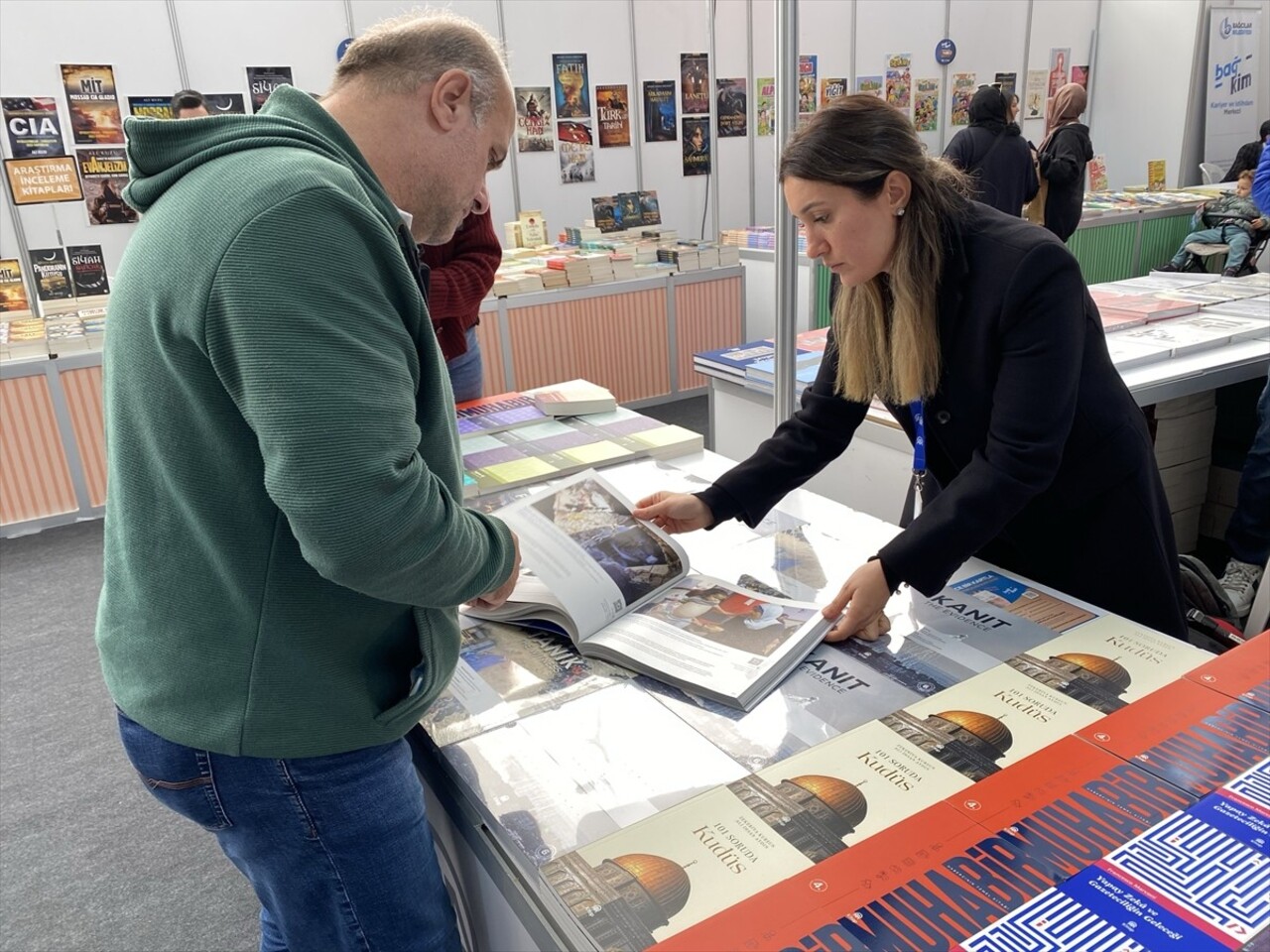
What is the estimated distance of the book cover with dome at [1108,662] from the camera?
1093 millimetres

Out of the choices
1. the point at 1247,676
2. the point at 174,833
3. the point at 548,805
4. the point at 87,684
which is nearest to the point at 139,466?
the point at 548,805

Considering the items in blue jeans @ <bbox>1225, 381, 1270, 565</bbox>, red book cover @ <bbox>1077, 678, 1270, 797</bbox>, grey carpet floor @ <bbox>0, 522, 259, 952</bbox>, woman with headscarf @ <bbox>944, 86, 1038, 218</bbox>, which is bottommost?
grey carpet floor @ <bbox>0, 522, 259, 952</bbox>

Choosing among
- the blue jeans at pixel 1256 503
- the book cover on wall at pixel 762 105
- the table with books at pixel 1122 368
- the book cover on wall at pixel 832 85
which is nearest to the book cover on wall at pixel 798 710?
the table with books at pixel 1122 368

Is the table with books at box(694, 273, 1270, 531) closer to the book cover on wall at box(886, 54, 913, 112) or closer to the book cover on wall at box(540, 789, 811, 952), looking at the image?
the book cover on wall at box(540, 789, 811, 952)

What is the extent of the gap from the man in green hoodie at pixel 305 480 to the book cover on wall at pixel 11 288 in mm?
4555

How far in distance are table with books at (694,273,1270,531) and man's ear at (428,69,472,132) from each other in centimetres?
159

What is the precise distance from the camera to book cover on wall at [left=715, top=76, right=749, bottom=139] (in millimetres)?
6828

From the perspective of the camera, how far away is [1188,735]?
0.99 m

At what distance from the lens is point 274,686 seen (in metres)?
0.94

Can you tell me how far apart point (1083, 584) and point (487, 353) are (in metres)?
3.74

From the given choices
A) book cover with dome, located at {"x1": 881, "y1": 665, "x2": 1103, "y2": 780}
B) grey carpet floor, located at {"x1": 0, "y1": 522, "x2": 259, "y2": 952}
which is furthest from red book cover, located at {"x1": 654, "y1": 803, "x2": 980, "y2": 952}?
grey carpet floor, located at {"x1": 0, "y1": 522, "x2": 259, "y2": 952}

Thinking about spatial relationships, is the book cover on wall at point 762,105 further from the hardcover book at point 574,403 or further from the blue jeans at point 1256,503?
the hardcover book at point 574,403

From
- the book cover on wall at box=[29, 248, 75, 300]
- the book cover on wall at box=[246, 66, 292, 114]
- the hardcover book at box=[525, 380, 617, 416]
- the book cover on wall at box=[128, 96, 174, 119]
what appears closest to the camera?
the hardcover book at box=[525, 380, 617, 416]

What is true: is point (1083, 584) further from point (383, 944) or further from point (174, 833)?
point (174, 833)
